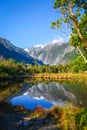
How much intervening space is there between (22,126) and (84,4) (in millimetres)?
14794

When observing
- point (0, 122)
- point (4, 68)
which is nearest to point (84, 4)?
point (0, 122)

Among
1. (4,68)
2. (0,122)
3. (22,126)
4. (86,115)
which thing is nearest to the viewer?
(86,115)

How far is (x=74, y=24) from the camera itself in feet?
90.1

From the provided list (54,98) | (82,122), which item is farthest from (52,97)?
(82,122)

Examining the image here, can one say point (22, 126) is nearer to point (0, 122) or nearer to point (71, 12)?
point (0, 122)

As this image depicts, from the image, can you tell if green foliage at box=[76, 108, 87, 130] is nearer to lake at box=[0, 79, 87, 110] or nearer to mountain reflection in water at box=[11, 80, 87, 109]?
lake at box=[0, 79, 87, 110]

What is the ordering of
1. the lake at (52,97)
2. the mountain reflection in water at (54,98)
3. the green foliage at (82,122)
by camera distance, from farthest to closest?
the mountain reflection in water at (54,98), the lake at (52,97), the green foliage at (82,122)

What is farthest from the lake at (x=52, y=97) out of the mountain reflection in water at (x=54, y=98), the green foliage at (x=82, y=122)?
the green foliage at (x=82, y=122)

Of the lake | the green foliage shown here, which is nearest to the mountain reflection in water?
the lake

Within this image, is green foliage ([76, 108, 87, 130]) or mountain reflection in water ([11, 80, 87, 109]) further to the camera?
mountain reflection in water ([11, 80, 87, 109])

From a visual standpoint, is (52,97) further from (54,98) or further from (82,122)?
(82,122)

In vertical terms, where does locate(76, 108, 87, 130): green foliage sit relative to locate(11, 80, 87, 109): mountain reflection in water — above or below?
above

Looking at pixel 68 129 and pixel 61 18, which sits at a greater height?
pixel 61 18

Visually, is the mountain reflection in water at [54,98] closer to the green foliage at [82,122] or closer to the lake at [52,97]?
the lake at [52,97]
